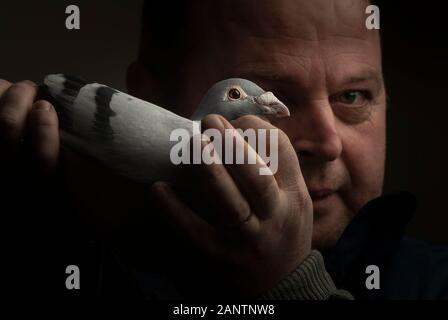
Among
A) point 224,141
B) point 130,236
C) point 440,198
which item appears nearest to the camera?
point 224,141

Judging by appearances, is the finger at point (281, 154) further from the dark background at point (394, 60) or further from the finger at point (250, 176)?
the dark background at point (394, 60)

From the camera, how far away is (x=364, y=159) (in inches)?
27.4

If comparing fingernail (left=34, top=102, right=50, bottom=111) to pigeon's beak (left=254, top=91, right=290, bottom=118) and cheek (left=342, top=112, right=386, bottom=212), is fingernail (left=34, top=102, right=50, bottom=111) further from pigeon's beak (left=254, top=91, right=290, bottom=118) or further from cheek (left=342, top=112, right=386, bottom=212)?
cheek (left=342, top=112, right=386, bottom=212)

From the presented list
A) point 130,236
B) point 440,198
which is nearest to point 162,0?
point 130,236

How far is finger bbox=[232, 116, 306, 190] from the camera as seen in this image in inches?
22.3

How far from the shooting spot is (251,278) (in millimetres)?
592

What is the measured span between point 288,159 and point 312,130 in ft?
0.29

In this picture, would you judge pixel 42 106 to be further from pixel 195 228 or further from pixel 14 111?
pixel 195 228

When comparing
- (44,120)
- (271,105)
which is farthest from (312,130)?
Result: (44,120)

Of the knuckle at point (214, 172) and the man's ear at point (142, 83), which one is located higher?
the man's ear at point (142, 83)

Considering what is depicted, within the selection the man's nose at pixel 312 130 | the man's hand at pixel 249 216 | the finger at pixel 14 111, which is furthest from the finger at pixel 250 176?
the finger at pixel 14 111

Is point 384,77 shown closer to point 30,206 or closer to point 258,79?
point 258,79

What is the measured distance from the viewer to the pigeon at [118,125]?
21.8 inches
